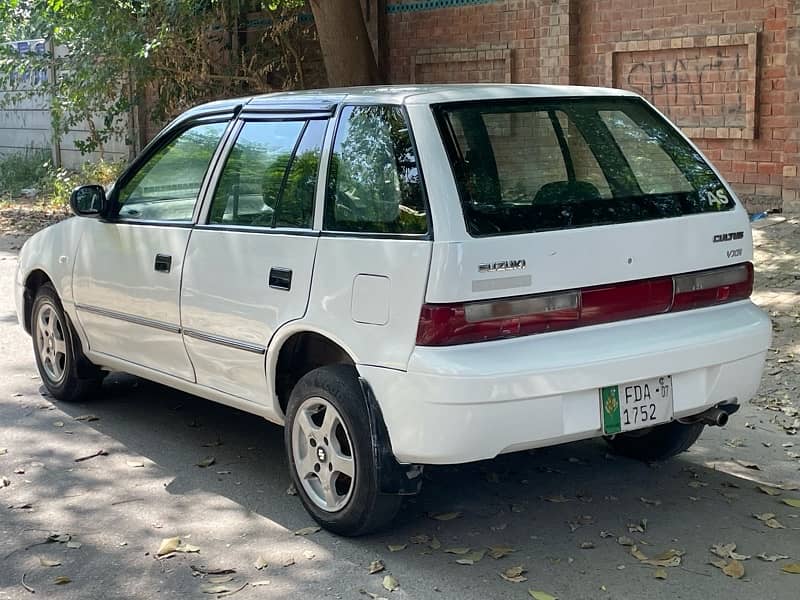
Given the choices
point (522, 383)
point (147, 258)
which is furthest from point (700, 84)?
point (522, 383)

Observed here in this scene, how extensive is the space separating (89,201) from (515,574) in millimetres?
3303

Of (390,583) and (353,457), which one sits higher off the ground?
(353,457)

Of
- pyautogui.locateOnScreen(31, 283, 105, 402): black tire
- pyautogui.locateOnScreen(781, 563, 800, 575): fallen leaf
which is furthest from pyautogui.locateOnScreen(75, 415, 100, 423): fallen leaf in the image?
pyautogui.locateOnScreen(781, 563, 800, 575): fallen leaf

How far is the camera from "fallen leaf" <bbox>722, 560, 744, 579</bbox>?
4.49 meters

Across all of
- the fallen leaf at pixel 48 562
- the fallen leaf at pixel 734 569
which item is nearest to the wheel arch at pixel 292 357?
the fallen leaf at pixel 48 562

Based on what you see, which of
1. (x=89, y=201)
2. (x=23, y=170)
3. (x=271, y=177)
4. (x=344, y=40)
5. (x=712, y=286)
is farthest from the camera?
(x=23, y=170)

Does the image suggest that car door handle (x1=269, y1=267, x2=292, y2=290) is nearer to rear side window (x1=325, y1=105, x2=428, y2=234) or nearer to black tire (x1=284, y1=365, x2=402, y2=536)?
rear side window (x1=325, y1=105, x2=428, y2=234)

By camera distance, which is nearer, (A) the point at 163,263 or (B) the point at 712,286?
(B) the point at 712,286

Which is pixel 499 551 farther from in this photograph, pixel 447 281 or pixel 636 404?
pixel 447 281

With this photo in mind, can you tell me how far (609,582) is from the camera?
445 centimetres

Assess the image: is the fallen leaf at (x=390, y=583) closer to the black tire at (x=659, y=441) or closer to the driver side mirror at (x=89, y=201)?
the black tire at (x=659, y=441)

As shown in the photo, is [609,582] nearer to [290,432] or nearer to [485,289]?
[485,289]

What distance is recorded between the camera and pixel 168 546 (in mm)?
4902

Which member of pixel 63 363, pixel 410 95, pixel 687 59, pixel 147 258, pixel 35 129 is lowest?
A: pixel 63 363
